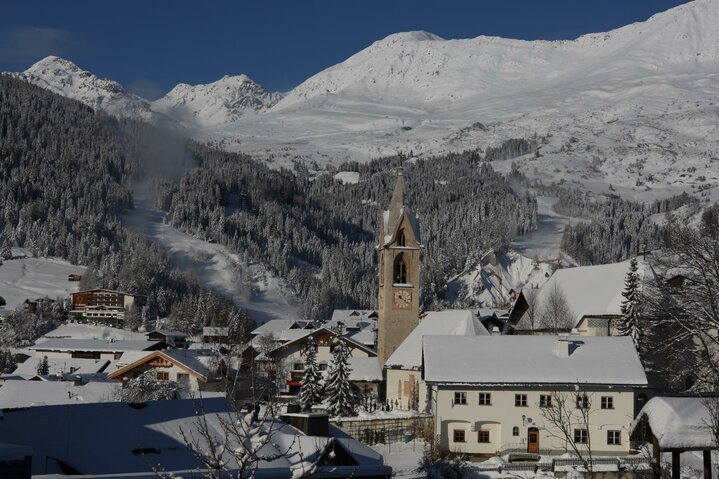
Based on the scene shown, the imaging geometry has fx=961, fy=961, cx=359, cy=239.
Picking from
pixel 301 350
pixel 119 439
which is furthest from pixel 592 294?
pixel 119 439

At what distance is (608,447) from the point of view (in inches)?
1956

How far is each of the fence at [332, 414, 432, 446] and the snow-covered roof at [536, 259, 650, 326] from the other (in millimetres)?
20567

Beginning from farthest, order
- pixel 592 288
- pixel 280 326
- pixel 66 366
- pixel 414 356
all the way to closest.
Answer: pixel 280 326 < pixel 66 366 < pixel 592 288 < pixel 414 356

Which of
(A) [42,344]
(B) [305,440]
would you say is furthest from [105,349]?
(B) [305,440]

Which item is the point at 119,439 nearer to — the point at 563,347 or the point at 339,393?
the point at 563,347

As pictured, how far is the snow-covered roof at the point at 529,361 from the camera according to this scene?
50.5 m

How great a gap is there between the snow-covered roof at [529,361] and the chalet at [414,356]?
30.4ft

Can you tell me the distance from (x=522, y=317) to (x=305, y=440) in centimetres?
5466

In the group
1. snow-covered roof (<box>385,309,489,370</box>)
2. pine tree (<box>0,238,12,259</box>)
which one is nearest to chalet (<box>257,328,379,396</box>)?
snow-covered roof (<box>385,309,489,370</box>)

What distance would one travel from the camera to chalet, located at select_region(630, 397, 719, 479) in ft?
70.9

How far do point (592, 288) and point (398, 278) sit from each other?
14.9 metres

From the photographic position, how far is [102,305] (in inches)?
6718

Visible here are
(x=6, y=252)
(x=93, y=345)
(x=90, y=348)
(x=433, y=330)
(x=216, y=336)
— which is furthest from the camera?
(x=6, y=252)

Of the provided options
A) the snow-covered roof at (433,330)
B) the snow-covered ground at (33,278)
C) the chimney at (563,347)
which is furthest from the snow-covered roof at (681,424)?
the snow-covered ground at (33,278)
